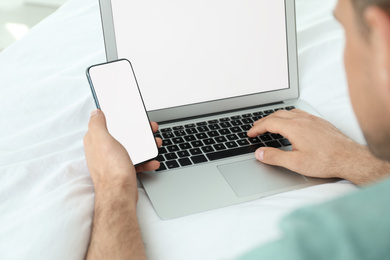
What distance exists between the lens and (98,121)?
2.78 feet

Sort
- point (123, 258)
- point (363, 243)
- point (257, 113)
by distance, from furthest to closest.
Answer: point (257, 113), point (123, 258), point (363, 243)

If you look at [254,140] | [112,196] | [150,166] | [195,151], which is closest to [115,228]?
[112,196]

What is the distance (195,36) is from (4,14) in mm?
1774

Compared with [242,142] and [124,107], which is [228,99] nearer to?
[242,142]

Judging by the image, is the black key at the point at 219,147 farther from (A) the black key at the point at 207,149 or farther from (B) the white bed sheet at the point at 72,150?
(B) the white bed sheet at the point at 72,150

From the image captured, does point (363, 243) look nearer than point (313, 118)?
Yes

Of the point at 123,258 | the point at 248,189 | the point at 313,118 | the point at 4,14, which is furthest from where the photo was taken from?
the point at 4,14

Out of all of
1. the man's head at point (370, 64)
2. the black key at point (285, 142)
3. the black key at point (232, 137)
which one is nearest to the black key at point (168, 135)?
the black key at point (232, 137)

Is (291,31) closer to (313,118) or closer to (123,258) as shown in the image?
(313,118)

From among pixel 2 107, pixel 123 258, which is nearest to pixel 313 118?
pixel 123 258

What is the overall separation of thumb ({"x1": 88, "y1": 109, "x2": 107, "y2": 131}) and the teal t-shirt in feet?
1.70

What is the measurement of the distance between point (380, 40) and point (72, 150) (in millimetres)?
657

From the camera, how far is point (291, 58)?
3.75 feet

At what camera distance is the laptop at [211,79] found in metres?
0.91
